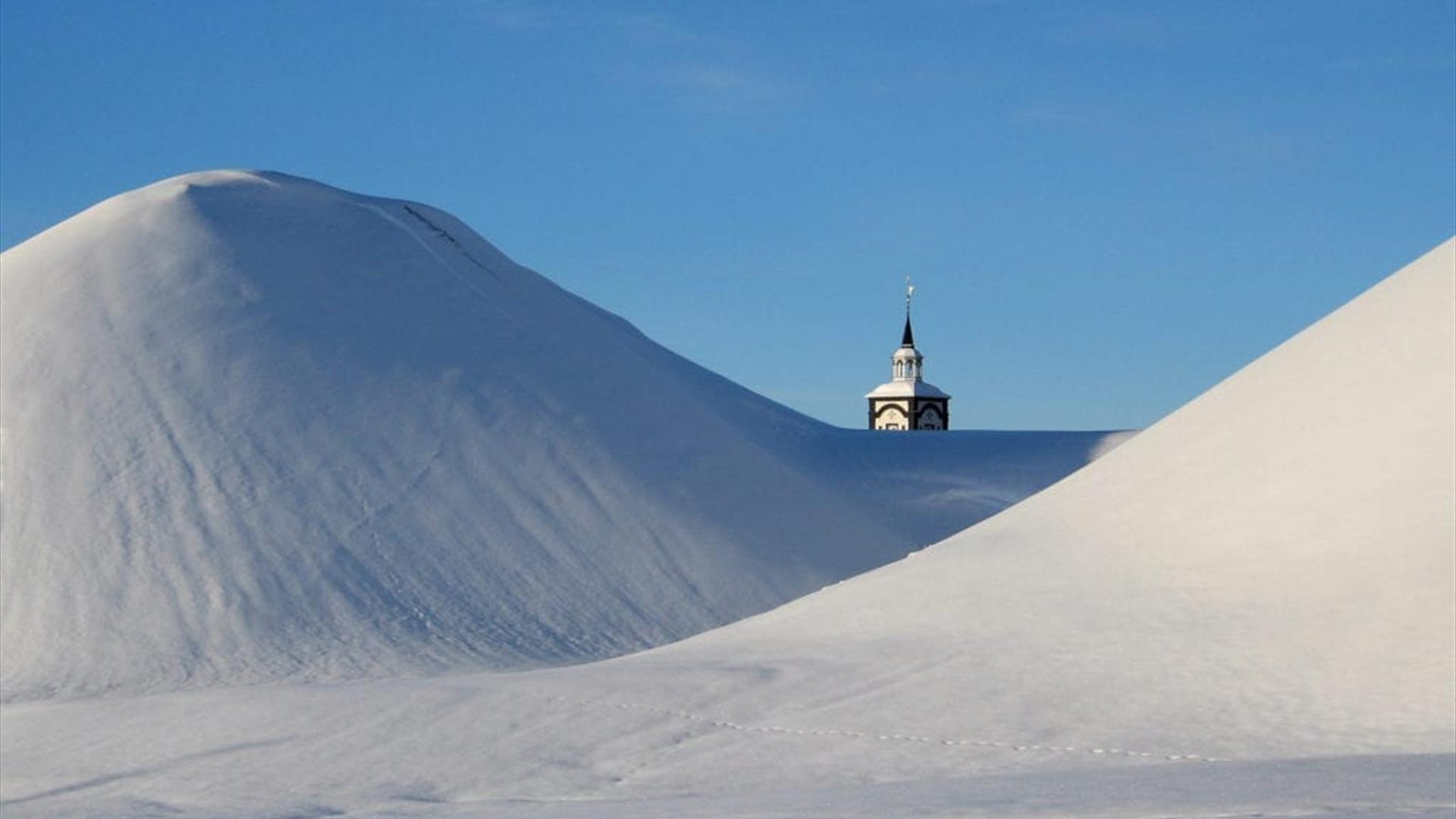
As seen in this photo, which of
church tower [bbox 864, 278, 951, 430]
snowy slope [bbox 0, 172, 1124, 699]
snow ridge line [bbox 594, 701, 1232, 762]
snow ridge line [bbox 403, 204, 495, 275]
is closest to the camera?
snow ridge line [bbox 594, 701, 1232, 762]

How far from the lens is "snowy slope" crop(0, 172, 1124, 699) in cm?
2364

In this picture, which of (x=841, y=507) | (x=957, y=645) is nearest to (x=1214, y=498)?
(x=957, y=645)

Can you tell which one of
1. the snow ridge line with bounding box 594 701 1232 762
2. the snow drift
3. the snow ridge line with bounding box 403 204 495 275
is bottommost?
the snow ridge line with bounding box 594 701 1232 762

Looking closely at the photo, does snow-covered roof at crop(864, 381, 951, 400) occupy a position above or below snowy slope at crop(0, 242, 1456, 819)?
above

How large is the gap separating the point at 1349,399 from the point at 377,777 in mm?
11061

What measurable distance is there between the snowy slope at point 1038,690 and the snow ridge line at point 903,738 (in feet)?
0.13

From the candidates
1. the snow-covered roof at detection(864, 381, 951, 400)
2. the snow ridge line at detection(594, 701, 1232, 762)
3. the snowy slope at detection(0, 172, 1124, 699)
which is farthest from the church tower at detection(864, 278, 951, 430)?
the snow ridge line at detection(594, 701, 1232, 762)

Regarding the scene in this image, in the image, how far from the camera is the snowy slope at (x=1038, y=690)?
38.2ft

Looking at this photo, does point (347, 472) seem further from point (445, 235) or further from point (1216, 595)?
point (1216, 595)

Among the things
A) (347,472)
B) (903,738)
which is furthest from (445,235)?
(903,738)

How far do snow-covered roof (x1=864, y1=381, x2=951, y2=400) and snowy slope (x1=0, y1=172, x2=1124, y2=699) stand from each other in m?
28.2

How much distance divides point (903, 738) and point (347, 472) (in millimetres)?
15008

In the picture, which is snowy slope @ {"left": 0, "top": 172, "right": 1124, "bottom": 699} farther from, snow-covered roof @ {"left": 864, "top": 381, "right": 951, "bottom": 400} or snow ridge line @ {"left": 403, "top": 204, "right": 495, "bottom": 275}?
snow-covered roof @ {"left": 864, "top": 381, "right": 951, "bottom": 400}

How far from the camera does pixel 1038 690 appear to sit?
14906 mm
